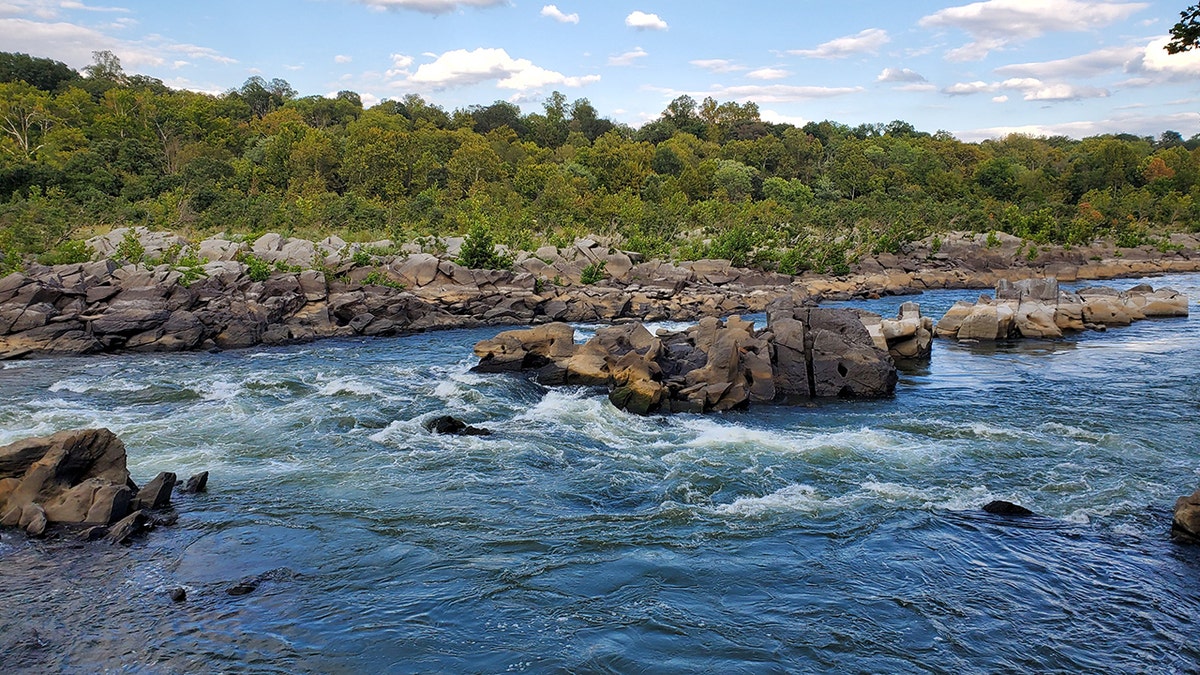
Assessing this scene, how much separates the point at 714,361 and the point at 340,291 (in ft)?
61.4

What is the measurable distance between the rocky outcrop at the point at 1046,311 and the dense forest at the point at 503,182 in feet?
54.0

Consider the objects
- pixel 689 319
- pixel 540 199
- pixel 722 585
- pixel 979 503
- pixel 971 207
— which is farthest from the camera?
pixel 971 207

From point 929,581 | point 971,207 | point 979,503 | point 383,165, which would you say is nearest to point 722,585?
point 929,581

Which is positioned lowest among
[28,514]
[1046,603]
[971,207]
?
[1046,603]

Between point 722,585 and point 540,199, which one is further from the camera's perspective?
point 540,199

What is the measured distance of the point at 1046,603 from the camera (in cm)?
1003

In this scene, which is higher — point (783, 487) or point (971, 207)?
point (971, 207)

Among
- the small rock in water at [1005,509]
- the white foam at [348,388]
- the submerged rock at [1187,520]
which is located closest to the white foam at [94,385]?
the white foam at [348,388]

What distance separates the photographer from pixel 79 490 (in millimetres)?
11930

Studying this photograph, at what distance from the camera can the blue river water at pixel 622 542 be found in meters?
8.93

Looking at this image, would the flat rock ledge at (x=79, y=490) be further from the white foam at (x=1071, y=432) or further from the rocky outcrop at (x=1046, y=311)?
the rocky outcrop at (x=1046, y=311)

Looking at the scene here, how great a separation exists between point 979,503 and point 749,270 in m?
34.8

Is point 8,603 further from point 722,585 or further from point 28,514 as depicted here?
point 722,585

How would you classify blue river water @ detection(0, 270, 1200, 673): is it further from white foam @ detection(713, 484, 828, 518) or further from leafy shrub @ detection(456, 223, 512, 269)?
leafy shrub @ detection(456, 223, 512, 269)
